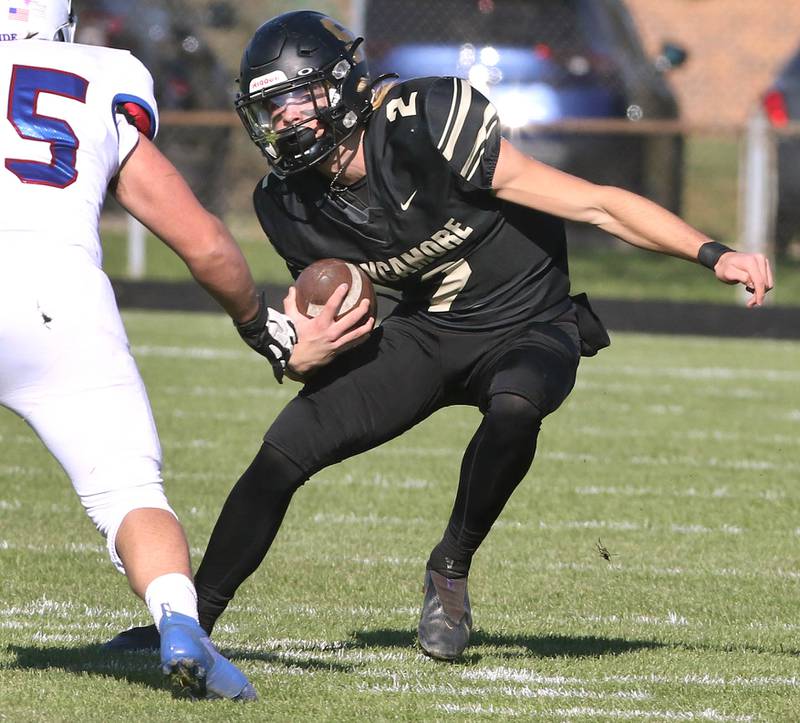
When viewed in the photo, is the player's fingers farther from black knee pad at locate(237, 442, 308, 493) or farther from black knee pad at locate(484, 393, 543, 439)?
black knee pad at locate(237, 442, 308, 493)

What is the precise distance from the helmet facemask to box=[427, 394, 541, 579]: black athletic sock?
79cm

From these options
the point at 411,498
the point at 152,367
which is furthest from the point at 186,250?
the point at 152,367

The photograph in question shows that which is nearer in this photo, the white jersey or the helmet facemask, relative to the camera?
the white jersey

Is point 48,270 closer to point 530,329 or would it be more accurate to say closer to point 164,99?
point 530,329

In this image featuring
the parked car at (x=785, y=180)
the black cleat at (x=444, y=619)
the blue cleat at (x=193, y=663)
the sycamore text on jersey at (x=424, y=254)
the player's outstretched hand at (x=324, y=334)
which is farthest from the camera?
the parked car at (x=785, y=180)

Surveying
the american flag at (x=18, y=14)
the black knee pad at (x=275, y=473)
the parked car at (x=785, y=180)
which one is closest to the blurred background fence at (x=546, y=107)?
the parked car at (x=785, y=180)

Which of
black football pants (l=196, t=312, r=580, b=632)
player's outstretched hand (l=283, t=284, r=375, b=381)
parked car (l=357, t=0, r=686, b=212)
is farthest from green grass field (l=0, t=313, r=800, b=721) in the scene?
parked car (l=357, t=0, r=686, b=212)

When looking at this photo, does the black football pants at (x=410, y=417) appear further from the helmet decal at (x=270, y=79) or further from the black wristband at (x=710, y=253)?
the helmet decal at (x=270, y=79)

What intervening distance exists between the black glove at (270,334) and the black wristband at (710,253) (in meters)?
0.99

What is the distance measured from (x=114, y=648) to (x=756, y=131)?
10894 mm

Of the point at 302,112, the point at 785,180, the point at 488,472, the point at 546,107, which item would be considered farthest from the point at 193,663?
the point at 546,107

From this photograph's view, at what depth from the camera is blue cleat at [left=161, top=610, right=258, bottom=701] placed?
10.5 ft

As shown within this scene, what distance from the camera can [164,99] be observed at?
17.2m

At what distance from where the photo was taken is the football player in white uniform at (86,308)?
3.22 metres
